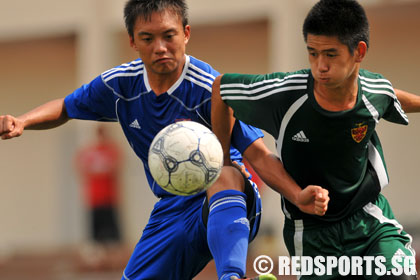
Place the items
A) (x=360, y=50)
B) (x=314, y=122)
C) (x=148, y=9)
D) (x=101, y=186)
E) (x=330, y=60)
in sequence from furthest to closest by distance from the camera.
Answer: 1. (x=101, y=186)
2. (x=148, y=9)
3. (x=314, y=122)
4. (x=360, y=50)
5. (x=330, y=60)

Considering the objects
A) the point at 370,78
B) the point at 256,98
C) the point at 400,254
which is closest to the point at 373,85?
the point at 370,78

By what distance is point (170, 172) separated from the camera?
5.01m

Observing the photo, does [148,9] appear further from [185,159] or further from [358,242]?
[358,242]

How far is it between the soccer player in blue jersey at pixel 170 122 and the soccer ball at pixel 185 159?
11.3 inches

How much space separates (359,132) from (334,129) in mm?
156

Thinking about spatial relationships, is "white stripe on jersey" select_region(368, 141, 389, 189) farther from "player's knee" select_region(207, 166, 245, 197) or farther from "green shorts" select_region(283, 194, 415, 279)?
"player's knee" select_region(207, 166, 245, 197)

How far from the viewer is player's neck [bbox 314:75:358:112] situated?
509 cm

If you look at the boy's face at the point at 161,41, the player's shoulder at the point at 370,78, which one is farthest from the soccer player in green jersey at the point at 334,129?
the boy's face at the point at 161,41

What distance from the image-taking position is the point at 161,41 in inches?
215

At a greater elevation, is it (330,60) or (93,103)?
(330,60)

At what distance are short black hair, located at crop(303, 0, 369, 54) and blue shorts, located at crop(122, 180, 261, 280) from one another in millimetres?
1153

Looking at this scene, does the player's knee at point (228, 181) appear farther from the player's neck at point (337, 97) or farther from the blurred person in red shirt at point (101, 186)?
the blurred person in red shirt at point (101, 186)

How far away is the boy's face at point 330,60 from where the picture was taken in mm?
4906

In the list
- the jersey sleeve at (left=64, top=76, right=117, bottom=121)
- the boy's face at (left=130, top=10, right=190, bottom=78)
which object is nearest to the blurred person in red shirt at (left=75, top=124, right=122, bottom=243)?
the jersey sleeve at (left=64, top=76, right=117, bottom=121)
